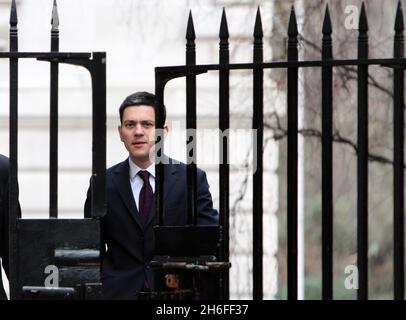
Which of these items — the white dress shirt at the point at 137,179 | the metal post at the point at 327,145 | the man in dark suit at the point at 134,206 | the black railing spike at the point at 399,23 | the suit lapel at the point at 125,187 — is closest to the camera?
the black railing spike at the point at 399,23

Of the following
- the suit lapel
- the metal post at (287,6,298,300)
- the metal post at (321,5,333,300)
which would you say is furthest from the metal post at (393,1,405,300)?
the suit lapel

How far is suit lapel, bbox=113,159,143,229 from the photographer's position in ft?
26.2

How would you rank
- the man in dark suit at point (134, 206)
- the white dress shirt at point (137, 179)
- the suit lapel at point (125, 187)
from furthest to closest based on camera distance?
the white dress shirt at point (137, 179) → the suit lapel at point (125, 187) → the man in dark suit at point (134, 206)

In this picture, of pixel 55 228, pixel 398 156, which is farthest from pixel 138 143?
pixel 398 156

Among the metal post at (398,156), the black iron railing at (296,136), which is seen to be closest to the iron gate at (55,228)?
the black iron railing at (296,136)

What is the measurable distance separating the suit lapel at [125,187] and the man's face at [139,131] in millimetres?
110

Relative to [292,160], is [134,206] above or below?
below

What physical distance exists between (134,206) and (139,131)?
1.13 ft

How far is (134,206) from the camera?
26.3 ft

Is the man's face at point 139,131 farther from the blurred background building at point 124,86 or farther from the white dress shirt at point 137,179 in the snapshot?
the blurred background building at point 124,86

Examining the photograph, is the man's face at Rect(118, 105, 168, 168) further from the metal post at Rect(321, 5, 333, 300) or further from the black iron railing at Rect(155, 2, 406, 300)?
the metal post at Rect(321, 5, 333, 300)

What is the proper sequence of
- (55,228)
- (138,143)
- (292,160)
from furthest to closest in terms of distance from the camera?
(138,143) < (55,228) < (292,160)

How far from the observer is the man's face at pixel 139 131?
802 cm

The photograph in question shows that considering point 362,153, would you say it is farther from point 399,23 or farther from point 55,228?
point 55,228
